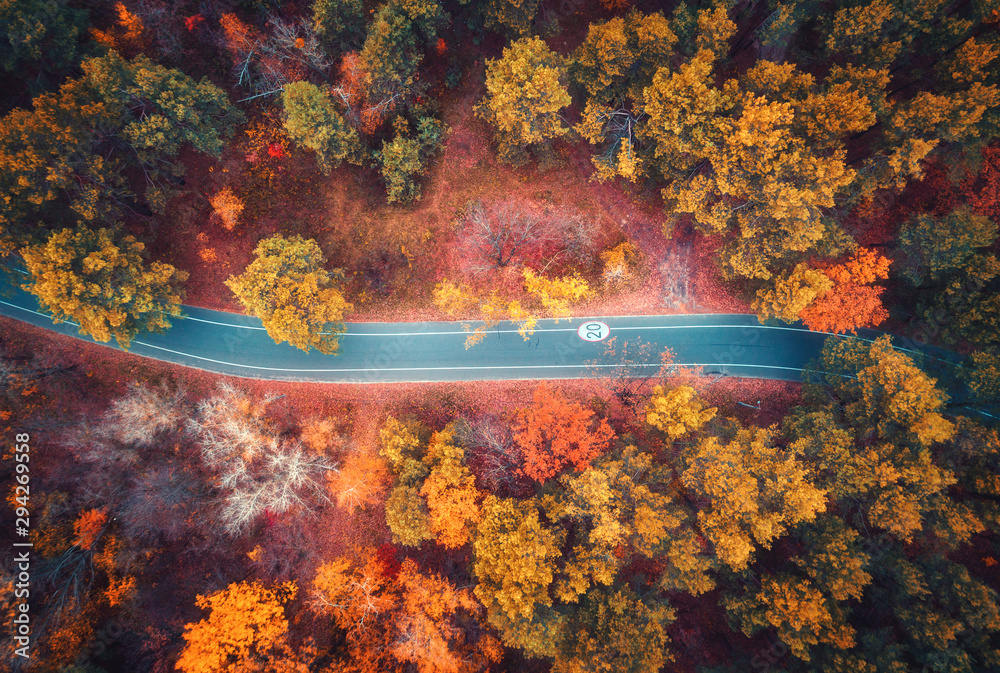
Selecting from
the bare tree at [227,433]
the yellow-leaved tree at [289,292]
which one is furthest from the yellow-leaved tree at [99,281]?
the bare tree at [227,433]

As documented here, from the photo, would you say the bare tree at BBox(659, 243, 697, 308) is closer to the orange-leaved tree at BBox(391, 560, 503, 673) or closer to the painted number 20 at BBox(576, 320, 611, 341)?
the painted number 20 at BBox(576, 320, 611, 341)

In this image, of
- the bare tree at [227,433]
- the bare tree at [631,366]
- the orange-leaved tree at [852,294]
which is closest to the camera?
the orange-leaved tree at [852,294]

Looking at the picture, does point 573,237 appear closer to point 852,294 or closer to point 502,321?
point 502,321

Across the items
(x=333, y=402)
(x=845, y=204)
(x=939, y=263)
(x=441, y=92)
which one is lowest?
(x=333, y=402)

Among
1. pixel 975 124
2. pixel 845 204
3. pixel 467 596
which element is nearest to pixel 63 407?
pixel 467 596

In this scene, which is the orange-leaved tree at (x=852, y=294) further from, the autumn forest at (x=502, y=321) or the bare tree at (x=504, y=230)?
the bare tree at (x=504, y=230)

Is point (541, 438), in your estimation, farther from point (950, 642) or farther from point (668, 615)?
point (950, 642)

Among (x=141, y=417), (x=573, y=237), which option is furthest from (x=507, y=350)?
(x=141, y=417)
